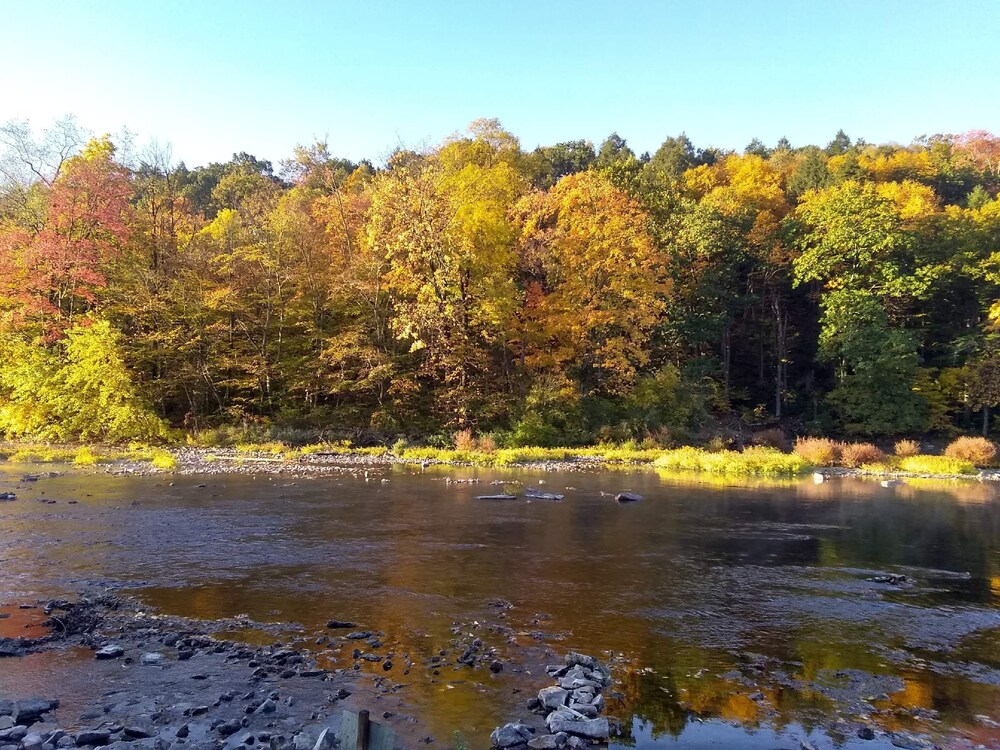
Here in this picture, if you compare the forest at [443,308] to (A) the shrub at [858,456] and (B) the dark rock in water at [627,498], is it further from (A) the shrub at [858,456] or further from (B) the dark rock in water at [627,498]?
(B) the dark rock in water at [627,498]

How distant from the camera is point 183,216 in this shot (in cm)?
3738

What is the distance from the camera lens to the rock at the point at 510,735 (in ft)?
18.5

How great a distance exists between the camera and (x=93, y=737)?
5.43 m

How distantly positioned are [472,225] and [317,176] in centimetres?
1219

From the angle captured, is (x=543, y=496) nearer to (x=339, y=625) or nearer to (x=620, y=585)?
(x=620, y=585)

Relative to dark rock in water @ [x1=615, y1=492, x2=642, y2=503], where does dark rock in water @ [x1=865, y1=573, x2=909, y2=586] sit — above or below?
below

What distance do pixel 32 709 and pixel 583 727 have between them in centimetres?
493

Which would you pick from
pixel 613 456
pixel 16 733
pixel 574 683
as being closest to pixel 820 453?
pixel 613 456

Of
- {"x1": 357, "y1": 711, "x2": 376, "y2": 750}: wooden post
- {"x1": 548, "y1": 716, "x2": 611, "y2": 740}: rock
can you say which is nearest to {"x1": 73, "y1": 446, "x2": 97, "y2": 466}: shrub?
{"x1": 548, "y1": 716, "x2": 611, "y2": 740}: rock

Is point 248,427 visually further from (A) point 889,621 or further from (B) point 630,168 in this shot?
(B) point 630,168

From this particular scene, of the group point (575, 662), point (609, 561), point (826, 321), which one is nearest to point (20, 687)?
point (575, 662)

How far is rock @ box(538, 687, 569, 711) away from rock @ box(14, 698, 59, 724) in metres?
4.50

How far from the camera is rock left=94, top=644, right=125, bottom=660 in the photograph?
7.30 m

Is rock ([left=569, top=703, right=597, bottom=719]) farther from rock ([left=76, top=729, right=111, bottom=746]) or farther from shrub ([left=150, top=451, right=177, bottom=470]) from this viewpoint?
shrub ([left=150, top=451, right=177, bottom=470])
